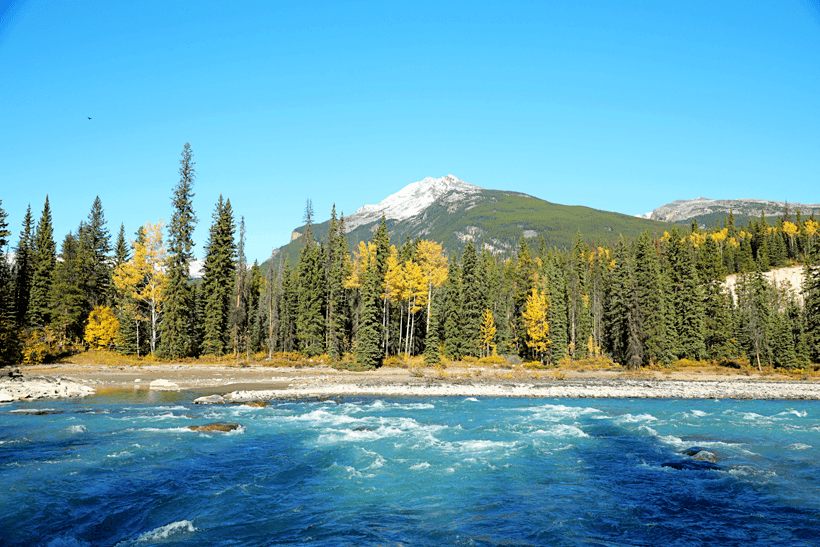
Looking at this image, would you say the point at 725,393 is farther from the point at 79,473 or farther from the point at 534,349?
the point at 79,473

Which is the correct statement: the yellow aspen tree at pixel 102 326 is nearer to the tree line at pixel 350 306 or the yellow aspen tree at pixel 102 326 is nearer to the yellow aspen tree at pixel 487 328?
the tree line at pixel 350 306

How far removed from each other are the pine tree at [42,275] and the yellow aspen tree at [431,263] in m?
45.8

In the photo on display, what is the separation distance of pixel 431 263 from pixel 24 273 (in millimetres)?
52193

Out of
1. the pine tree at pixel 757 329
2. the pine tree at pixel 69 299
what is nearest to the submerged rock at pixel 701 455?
the pine tree at pixel 757 329

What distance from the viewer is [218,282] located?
57.1m

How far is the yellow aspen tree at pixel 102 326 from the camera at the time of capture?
55909 millimetres

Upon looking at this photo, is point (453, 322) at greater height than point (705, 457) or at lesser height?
greater

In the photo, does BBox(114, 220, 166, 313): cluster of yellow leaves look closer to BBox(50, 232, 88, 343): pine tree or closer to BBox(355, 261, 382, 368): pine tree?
BBox(50, 232, 88, 343): pine tree

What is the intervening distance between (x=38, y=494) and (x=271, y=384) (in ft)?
83.8

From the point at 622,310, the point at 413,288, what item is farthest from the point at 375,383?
the point at 622,310

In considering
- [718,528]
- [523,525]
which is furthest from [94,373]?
[718,528]

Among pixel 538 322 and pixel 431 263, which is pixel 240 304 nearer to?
pixel 431 263

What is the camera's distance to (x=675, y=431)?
2450 centimetres

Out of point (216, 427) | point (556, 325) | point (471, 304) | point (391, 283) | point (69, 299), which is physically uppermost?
point (391, 283)
